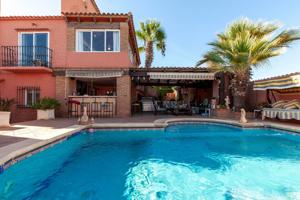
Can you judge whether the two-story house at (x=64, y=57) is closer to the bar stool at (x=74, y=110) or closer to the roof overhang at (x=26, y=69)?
the bar stool at (x=74, y=110)

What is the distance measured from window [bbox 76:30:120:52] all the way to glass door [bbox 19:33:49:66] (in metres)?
2.72

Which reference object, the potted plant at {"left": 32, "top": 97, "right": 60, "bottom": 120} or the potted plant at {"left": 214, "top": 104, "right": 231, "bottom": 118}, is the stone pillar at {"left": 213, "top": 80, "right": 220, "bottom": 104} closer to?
the potted plant at {"left": 214, "top": 104, "right": 231, "bottom": 118}

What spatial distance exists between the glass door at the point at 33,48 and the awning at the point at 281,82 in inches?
691

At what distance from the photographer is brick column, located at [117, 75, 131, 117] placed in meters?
16.5

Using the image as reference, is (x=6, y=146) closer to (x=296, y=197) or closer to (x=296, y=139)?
(x=296, y=197)

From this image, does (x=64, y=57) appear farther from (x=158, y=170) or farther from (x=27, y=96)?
(x=158, y=170)

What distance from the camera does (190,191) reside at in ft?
16.3

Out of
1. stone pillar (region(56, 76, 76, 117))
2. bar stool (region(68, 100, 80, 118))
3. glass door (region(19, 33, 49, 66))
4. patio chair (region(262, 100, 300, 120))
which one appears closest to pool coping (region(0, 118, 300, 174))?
patio chair (region(262, 100, 300, 120))

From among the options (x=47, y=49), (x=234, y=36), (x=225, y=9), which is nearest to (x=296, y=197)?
(x=234, y=36)

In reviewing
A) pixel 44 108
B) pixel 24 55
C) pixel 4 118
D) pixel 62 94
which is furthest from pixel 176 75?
pixel 24 55

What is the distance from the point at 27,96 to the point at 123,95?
27.2ft

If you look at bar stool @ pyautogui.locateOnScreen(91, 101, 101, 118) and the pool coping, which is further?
bar stool @ pyautogui.locateOnScreen(91, 101, 101, 118)

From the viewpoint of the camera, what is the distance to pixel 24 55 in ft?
54.8

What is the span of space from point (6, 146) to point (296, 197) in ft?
26.1
